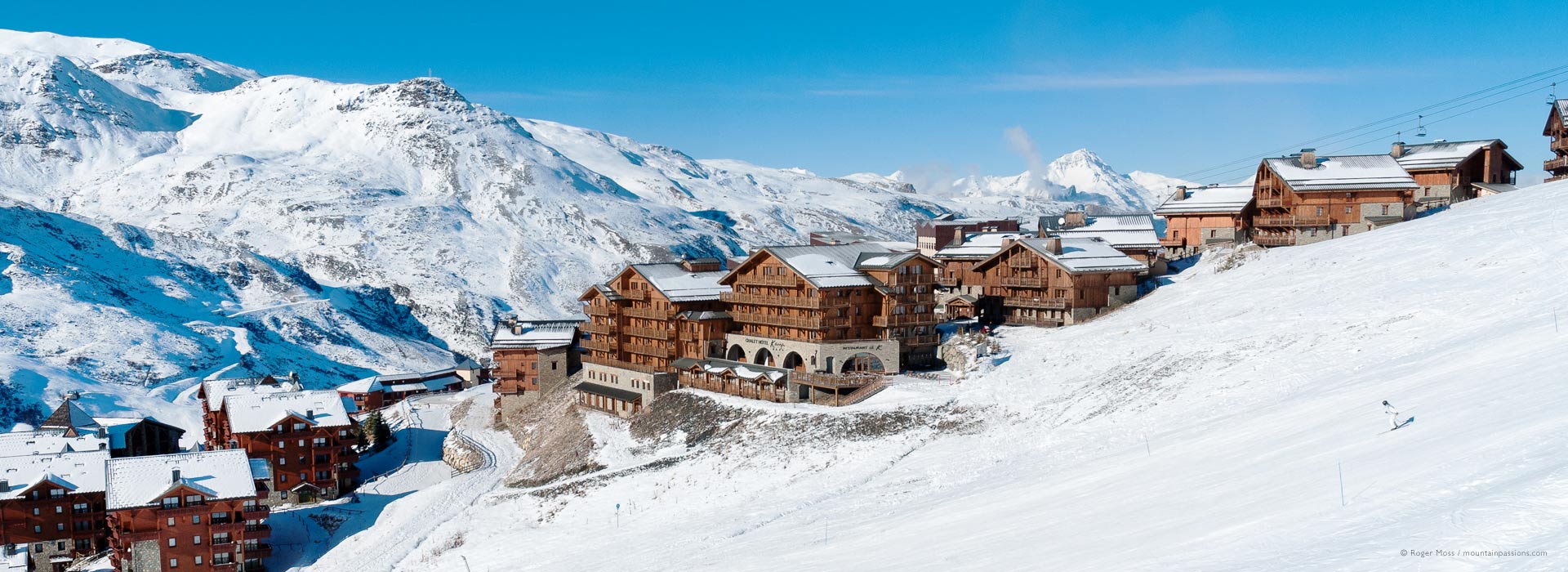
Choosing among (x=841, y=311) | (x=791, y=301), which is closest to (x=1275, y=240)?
(x=841, y=311)

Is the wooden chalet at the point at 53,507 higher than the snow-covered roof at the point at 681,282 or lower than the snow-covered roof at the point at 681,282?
lower

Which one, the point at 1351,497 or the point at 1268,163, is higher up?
the point at 1268,163

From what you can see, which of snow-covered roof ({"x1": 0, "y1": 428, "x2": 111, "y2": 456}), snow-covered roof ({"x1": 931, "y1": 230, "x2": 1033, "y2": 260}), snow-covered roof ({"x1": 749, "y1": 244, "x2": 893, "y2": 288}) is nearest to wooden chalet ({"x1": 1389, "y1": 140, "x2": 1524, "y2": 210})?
snow-covered roof ({"x1": 931, "y1": 230, "x2": 1033, "y2": 260})

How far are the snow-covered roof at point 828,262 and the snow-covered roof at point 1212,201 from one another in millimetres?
28672

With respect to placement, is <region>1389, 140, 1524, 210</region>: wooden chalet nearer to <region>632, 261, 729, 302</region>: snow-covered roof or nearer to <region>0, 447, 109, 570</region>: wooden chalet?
<region>632, 261, 729, 302</region>: snow-covered roof

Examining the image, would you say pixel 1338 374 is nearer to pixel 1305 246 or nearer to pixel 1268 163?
pixel 1305 246

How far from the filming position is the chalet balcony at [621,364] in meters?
85.5

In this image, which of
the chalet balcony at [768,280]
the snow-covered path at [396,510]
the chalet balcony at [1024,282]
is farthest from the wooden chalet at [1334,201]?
the snow-covered path at [396,510]

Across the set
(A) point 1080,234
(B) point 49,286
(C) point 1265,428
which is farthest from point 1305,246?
(B) point 49,286

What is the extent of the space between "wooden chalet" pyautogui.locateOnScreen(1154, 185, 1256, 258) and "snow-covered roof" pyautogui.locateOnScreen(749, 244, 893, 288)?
28965mm

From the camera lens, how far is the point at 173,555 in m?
64.4

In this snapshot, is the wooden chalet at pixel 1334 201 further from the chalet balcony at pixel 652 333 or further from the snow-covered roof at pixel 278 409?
the snow-covered roof at pixel 278 409

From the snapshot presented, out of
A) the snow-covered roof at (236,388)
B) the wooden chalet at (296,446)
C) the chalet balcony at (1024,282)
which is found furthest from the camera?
the snow-covered roof at (236,388)

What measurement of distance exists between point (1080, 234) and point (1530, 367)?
61.6 metres
